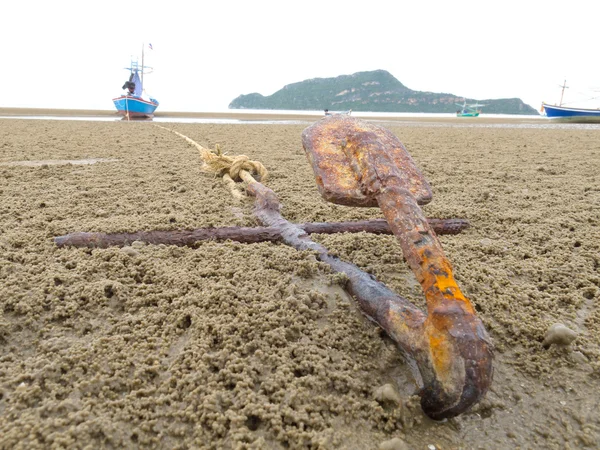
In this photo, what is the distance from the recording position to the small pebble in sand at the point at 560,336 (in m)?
1.14

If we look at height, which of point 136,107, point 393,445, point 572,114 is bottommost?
point 393,445

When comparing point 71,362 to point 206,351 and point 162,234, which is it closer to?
point 206,351

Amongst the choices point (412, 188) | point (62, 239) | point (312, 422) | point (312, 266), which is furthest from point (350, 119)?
point (62, 239)

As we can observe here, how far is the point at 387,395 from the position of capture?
93cm

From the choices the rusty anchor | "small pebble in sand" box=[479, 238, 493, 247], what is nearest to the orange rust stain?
the rusty anchor

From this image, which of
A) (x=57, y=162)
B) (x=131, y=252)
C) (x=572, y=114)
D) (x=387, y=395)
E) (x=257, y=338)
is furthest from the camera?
(x=572, y=114)

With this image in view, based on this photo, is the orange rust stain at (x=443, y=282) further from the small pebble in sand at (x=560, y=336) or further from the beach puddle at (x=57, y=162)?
the beach puddle at (x=57, y=162)

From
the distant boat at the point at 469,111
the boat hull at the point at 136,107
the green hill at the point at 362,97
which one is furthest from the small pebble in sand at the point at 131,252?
the green hill at the point at 362,97

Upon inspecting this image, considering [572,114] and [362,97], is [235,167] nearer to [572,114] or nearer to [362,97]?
[572,114]

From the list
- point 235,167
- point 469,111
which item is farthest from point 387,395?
point 469,111

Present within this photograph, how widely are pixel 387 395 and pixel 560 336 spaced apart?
0.59 meters

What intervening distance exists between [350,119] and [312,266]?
0.60 m

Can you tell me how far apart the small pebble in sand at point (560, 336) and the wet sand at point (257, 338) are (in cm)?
2

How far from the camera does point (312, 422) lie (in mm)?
863
